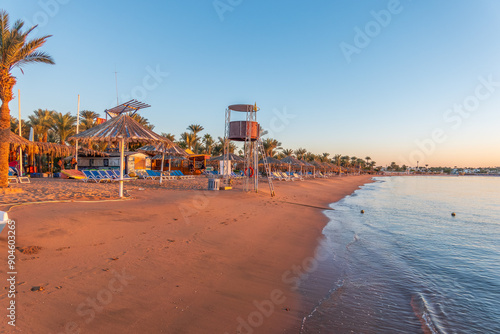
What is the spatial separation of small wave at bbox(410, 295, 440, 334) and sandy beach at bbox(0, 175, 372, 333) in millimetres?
1830

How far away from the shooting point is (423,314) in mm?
4062

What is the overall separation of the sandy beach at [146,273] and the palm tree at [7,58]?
543 centimetres

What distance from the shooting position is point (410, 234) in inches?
389

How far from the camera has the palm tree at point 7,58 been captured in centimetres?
1029

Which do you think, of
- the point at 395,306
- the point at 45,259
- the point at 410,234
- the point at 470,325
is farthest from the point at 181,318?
the point at 410,234

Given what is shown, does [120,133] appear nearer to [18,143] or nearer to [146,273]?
[146,273]

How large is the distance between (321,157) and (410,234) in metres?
92.0

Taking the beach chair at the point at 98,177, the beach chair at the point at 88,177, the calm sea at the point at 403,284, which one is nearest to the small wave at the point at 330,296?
the calm sea at the point at 403,284

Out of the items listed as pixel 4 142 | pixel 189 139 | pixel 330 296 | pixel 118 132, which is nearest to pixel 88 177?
pixel 4 142

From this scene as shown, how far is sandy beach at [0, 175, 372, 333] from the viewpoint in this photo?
309cm

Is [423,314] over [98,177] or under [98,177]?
under

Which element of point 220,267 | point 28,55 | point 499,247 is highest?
point 28,55

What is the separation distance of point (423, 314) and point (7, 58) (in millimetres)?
15355

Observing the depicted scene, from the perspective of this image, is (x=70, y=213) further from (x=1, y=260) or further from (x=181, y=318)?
(x=181, y=318)
